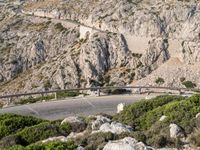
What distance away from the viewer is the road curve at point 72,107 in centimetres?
2870

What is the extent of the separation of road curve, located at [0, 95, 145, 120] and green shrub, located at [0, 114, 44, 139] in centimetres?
712

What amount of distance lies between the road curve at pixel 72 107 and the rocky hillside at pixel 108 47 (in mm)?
17445

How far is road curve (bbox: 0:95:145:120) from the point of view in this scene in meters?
28.7

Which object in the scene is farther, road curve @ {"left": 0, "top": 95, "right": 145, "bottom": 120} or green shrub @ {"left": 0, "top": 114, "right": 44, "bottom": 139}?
road curve @ {"left": 0, "top": 95, "right": 145, "bottom": 120}

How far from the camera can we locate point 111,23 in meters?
66.4

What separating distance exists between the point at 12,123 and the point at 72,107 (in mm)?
11088

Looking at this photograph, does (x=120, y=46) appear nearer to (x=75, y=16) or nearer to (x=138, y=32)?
(x=138, y=32)

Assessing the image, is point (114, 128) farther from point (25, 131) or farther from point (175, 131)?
point (25, 131)

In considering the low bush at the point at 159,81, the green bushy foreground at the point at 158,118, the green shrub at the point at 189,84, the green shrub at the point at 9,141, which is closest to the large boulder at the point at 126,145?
the green bushy foreground at the point at 158,118

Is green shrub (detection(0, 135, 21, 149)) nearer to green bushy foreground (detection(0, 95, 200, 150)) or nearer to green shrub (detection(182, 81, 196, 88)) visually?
green bushy foreground (detection(0, 95, 200, 150))

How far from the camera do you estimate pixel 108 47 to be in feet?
205

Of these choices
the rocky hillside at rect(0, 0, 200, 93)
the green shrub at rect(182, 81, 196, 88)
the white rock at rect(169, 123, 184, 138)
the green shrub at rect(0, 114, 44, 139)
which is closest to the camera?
the white rock at rect(169, 123, 184, 138)

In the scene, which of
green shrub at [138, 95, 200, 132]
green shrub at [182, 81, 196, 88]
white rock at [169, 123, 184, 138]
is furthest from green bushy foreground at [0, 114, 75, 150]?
green shrub at [182, 81, 196, 88]

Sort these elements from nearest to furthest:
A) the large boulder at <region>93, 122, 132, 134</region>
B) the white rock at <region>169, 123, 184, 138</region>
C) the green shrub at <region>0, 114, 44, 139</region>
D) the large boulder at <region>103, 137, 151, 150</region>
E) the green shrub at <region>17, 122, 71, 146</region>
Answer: the large boulder at <region>103, 137, 151, 150</region> → the white rock at <region>169, 123, 184, 138</region> → the large boulder at <region>93, 122, 132, 134</region> → the green shrub at <region>17, 122, 71, 146</region> → the green shrub at <region>0, 114, 44, 139</region>
